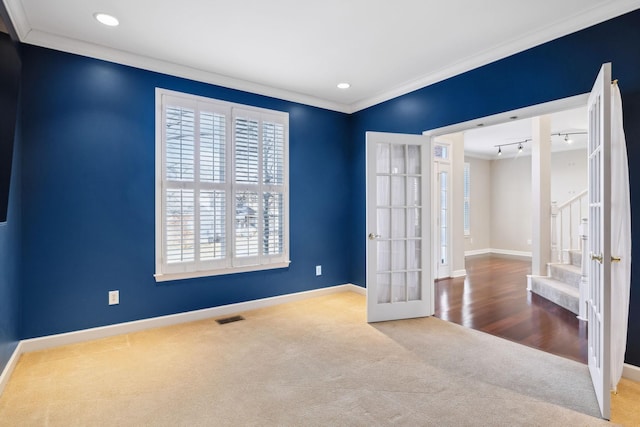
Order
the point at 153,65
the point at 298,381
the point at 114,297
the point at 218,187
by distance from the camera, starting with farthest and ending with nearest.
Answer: the point at 218,187
the point at 153,65
the point at 114,297
the point at 298,381

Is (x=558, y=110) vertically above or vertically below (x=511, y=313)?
above

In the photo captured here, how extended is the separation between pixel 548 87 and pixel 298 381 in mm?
3177

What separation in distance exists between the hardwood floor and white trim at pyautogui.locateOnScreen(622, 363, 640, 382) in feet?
0.88

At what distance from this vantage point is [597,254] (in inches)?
84.4

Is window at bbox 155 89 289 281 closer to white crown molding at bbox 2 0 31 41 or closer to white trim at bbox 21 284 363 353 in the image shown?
white trim at bbox 21 284 363 353

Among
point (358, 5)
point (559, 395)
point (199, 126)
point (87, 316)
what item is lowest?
point (559, 395)

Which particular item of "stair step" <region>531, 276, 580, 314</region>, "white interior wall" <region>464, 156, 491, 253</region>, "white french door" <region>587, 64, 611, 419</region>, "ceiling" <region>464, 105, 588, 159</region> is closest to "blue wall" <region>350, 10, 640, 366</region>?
"white french door" <region>587, 64, 611, 419</region>

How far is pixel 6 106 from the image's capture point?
2.02 meters

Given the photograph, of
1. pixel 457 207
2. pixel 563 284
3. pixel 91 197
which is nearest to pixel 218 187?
pixel 91 197

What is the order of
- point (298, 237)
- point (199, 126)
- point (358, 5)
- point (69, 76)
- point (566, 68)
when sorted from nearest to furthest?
point (358, 5), point (566, 68), point (69, 76), point (199, 126), point (298, 237)

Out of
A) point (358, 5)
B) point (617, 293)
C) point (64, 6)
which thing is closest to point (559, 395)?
point (617, 293)

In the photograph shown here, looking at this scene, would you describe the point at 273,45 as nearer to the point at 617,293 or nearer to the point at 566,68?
the point at 566,68

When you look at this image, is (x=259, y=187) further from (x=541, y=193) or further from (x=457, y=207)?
(x=541, y=193)

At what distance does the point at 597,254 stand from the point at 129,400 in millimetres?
3199
